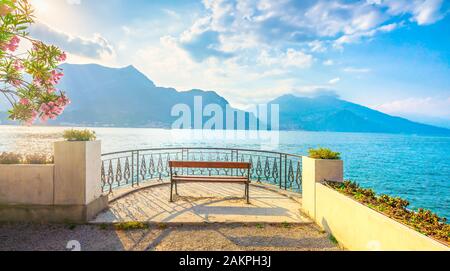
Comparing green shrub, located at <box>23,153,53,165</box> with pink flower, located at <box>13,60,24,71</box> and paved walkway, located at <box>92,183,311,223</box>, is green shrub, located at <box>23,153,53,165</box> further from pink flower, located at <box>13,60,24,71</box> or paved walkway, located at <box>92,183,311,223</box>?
pink flower, located at <box>13,60,24,71</box>

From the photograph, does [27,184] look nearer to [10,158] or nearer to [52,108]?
[10,158]

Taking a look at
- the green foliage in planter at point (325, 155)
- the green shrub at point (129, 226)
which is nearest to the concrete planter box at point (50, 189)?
the green shrub at point (129, 226)

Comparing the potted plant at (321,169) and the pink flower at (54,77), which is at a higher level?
the pink flower at (54,77)

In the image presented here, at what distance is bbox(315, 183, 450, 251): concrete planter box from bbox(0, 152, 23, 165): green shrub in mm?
5868

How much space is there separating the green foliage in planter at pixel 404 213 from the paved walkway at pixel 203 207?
1.18 meters

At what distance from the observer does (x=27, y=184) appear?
4.61 meters

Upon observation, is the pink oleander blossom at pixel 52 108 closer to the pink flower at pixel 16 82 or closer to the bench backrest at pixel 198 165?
the pink flower at pixel 16 82

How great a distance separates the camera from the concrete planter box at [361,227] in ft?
8.16

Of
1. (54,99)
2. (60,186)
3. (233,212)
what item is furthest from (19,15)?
(233,212)

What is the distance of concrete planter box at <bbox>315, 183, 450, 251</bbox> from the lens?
249 cm

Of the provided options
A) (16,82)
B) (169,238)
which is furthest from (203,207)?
(16,82)

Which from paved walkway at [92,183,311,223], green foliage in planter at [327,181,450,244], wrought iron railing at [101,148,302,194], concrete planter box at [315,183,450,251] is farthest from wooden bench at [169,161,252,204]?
green foliage in planter at [327,181,450,244]
